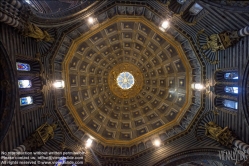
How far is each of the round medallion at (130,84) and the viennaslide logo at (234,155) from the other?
50.1ft

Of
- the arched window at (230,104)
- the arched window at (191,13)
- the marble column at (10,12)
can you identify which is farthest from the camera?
the arched window at (191,13)

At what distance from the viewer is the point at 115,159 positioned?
77.4 ft

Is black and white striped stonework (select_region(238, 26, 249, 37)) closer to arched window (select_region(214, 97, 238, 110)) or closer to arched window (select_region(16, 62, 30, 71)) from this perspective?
arched window (select_region(214, 97, 238, 110))

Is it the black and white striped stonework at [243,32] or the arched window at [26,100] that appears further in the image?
the arched window at [26,100]

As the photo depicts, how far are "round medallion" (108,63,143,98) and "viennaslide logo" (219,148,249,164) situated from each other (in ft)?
50.1

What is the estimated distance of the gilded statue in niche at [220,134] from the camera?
17266 mm

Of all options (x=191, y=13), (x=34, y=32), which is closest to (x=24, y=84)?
(x=34, y=32)

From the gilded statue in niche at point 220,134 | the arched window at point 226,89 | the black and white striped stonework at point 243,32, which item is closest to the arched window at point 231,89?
the arched window at point 226,89

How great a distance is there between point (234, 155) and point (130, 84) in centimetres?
1758

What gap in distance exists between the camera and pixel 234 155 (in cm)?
1666

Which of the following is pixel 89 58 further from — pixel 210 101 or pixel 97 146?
pixel 210 101

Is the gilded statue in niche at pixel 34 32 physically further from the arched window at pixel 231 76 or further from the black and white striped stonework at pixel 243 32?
the arched window at pixel 231 76

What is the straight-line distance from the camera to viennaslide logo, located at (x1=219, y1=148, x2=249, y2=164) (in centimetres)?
1541

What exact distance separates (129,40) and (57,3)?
10842 millimetres
